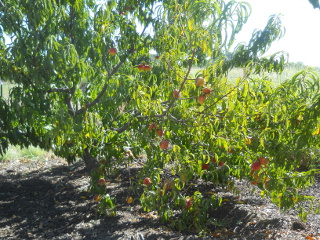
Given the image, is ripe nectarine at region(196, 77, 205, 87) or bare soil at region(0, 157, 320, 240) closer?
ripe nectarine at region(196, 77, 205, 87)

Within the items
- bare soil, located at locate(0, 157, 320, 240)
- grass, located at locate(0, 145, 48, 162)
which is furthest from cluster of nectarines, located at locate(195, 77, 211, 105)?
grass, located at locate(0, 145, 48, 162)

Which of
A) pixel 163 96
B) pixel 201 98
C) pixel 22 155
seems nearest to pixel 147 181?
pixel 163 96

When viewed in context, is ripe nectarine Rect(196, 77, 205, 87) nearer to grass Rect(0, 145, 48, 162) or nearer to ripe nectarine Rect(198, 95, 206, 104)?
ripe nectarine Rect(198, 95, 206, 104)

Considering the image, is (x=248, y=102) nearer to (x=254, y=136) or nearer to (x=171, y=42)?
(x=254, y=136)

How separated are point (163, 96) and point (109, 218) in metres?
1.43

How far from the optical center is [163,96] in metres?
3.06

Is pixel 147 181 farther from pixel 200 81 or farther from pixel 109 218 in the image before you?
pixel 200 81

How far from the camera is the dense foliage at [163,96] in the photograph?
2.40 m

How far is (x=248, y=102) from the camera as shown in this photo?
8.22ft

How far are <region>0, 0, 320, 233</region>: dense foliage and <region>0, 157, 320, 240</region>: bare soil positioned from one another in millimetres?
228

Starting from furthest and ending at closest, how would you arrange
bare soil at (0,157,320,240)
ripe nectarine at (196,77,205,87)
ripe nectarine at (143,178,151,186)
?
bare soil at (0,157,320,240)
ripe nectarine at (143,178,151,186)
ripe nectarine at (196,77,205,87)

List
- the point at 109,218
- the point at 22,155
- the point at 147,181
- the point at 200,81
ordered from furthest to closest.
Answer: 1. the point at 22,155
2. the point at 109,218
3. the point at 147,181
4. the point at 200,81

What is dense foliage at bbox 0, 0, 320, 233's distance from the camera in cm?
240

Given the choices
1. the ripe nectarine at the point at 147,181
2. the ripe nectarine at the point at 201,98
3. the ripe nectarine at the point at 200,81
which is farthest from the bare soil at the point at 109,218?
the ripe nectarine at the point at 200,81
